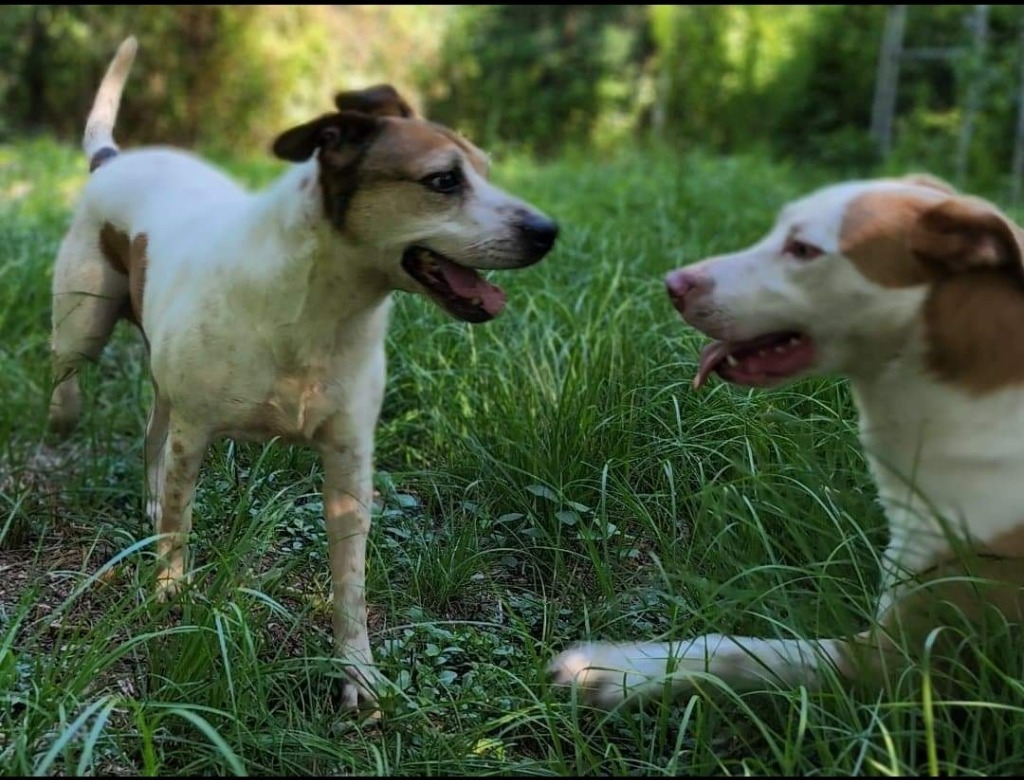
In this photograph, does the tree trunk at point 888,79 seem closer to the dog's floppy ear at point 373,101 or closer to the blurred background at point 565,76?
the blurred background at point 565,76

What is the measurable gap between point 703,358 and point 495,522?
0.97m

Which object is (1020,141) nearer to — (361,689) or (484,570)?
(484,570)

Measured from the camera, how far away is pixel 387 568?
112 inches

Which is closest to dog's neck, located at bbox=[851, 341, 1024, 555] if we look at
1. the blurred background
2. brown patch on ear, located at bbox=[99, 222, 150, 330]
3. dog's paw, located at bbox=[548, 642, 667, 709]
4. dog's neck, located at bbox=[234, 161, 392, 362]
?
dog's paw, located at bbox=[548, 642, 667, 709]

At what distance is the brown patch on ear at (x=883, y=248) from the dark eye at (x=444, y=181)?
2.70 feet

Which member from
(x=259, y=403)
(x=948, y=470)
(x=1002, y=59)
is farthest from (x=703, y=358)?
(x=1002, y=59)

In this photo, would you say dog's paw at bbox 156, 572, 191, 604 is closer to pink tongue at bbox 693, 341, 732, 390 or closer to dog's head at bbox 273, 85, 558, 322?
dog's head at bbox 273, 85, 558, 322

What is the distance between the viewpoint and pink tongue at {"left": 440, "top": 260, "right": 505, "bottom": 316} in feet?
7.83

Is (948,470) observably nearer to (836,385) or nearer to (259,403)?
(836,385)

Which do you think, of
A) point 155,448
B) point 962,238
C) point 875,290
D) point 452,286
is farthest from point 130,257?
point 962,238

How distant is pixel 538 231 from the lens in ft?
7.80

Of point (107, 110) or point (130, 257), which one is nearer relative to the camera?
point (130, 257)

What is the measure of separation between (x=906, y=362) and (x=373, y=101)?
4.26ft

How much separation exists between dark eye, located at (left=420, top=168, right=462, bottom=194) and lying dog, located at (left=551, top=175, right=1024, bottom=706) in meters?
0.54
